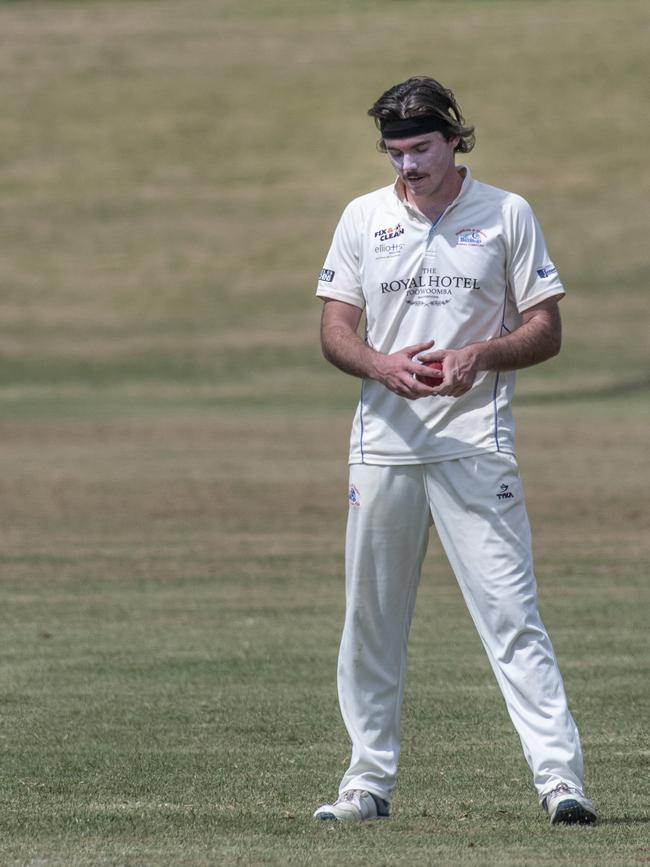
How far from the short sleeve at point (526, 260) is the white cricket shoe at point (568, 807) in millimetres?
1562

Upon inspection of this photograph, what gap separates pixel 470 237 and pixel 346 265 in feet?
1.45

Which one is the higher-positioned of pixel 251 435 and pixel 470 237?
pixel 470 237

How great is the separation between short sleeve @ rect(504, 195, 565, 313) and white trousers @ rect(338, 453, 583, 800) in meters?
0.55

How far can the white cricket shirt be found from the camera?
6.25 metres

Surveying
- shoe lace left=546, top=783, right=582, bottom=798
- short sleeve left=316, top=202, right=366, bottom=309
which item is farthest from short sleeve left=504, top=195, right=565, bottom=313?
shoe lace left=546, top=783, right=582, bottom=798

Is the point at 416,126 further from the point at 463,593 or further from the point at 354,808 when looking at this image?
the point at 354,808

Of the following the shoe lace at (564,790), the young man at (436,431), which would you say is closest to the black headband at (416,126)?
the young man at (436,431)

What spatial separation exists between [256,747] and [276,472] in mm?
14678

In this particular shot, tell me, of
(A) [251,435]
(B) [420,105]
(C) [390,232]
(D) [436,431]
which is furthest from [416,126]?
(A) [251,435]

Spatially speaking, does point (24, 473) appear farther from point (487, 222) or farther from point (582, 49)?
point (582, 49)

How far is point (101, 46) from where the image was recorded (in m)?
64.5

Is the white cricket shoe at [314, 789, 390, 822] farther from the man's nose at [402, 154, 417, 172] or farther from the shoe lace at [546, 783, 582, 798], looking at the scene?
the man's nose at [402, 154, 417, 172]

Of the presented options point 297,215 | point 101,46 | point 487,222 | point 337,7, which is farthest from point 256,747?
point 337,7

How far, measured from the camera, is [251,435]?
27.5m
